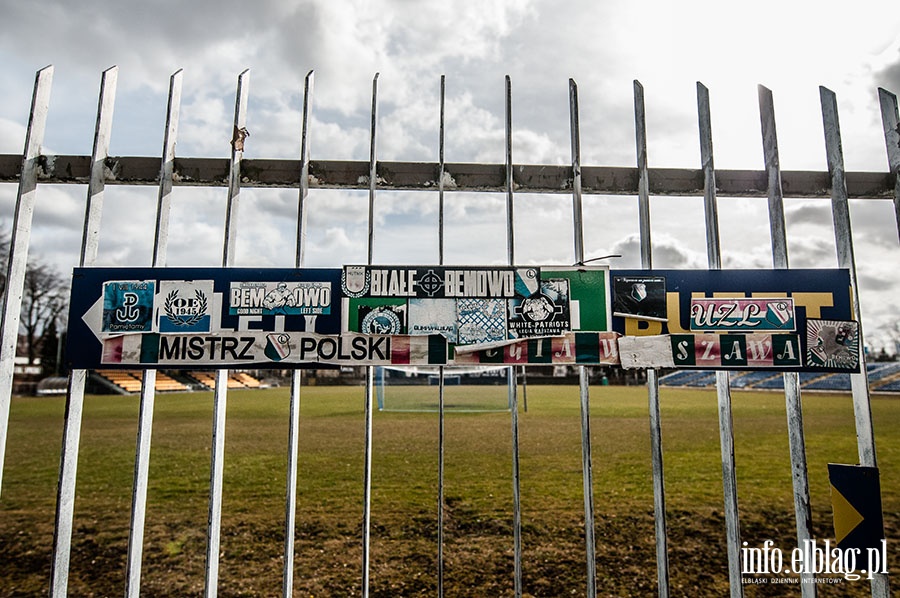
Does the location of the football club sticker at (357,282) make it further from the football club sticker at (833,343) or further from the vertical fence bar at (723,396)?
the football club sticker at (833,343)

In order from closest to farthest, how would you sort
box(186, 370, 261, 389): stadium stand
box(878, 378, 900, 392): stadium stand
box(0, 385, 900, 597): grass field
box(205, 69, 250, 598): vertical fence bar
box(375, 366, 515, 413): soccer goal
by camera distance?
box(205, 69, 250, 598): vertical fence bar → box(0, 385, 900, 597): grass field → box(375, 366, 515, 413): soccer goal → box(878, 378, 900, 392): stadium stand → box(186, 370, 261, 389): stadium stand

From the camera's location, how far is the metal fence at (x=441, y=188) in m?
2.77

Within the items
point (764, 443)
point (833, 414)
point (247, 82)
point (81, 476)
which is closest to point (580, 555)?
point (247, 82)

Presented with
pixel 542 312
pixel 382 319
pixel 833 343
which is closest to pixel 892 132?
pixel 833 343

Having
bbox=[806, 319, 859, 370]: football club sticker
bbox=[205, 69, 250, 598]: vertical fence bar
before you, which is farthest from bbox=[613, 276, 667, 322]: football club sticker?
bbox=[205, 69, 250, 598]: vertical fence bar

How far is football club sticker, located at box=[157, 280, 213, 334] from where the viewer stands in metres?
2.97

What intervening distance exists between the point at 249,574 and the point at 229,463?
6012 millimetres

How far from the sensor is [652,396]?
2.82 meters

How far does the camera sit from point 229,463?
32.2ft

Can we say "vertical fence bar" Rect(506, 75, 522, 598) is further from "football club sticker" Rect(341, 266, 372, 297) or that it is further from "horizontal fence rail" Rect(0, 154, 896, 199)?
"football club sticker" Rect(341, 266, 372, 297)

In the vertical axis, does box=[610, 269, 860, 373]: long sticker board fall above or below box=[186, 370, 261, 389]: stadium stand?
above

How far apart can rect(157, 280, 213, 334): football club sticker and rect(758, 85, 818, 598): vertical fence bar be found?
11.0 feet

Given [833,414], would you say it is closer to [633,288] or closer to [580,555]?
[580,555]

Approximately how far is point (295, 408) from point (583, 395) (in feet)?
5.45
